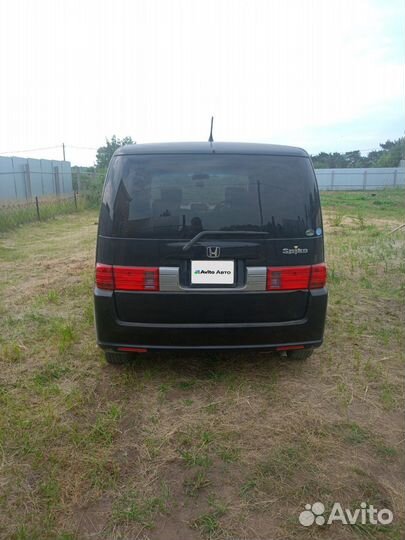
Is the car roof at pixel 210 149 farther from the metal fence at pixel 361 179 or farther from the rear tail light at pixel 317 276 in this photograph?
the metal fence at pixel 361 179

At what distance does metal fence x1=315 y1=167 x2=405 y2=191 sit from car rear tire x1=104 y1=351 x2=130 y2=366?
38447 mm

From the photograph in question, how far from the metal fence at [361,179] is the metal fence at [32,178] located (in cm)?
2553

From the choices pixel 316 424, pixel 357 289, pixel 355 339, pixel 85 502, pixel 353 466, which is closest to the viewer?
pixel 85 502

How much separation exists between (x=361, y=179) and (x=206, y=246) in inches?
1632

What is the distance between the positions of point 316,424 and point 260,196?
1498mm

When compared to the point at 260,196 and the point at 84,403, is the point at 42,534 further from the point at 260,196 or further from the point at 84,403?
the point at 260,196

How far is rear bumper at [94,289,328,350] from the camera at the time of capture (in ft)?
9.00

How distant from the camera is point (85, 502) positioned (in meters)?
1.91

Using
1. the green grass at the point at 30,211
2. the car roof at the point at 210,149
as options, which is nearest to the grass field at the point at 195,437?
the car roof at the point at 210,149

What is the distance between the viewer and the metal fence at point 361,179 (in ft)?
128

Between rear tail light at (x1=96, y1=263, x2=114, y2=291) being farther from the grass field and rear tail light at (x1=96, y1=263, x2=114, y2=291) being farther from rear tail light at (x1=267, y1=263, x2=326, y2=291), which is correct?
rear tail light at (x1=267, y1=263, x2=326, y2=291)

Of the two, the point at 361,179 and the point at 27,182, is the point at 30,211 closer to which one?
the point at 27,182

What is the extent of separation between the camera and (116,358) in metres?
3.14

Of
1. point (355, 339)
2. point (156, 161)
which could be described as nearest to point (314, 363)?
point (355, 339)
